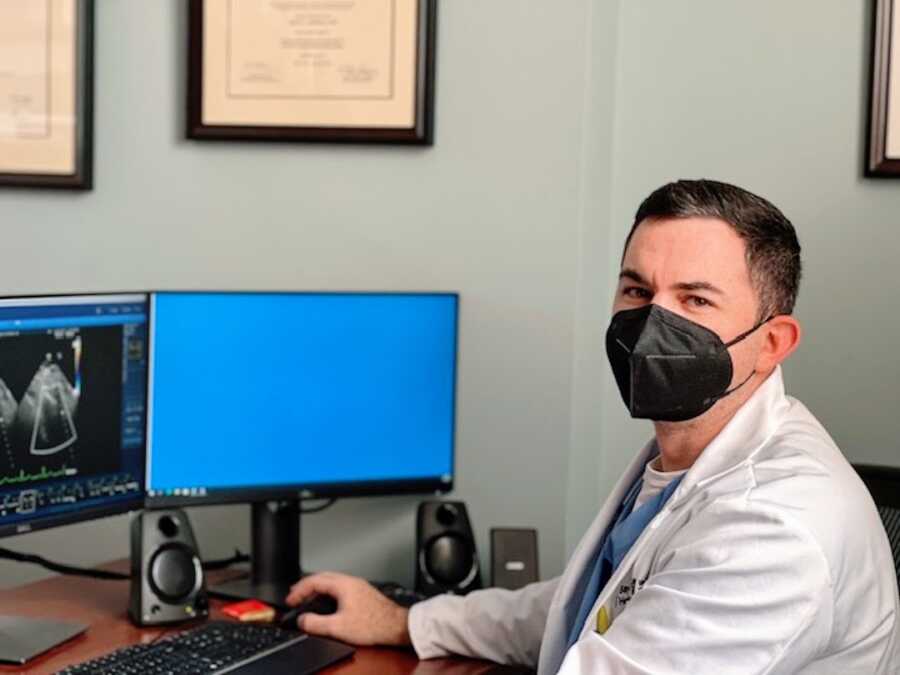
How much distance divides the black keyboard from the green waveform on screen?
0.28 m

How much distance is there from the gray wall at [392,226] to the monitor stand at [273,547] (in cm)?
19

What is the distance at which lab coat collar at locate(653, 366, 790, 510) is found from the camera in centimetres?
176

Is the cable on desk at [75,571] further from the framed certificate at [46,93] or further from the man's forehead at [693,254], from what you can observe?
the man's forehead at [693,254]

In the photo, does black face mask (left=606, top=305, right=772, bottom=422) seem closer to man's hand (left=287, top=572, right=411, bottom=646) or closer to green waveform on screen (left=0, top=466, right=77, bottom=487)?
man's hand (left=287, top=572, right=411, bottom=646)

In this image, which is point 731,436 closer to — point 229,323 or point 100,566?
point 229,323

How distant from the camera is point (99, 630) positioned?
2.11 metres

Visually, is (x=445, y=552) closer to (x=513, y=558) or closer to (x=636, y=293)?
(x=513, y=558)

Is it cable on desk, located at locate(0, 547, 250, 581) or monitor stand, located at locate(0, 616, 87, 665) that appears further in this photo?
cable on desk, located at locate(0, 547, 250, 581)

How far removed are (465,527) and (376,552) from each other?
24 cm

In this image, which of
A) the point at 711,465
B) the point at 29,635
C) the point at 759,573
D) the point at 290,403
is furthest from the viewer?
the point at 290,403

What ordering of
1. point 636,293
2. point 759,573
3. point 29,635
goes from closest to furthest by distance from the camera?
point 759,573, point 636,293, point 29,635

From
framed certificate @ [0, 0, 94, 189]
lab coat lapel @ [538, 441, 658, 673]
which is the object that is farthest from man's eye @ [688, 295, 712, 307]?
framed certificate @ [0, 0, 94, 189]

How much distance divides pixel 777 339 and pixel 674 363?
16cm

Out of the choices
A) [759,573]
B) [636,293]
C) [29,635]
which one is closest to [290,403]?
[29,635]
